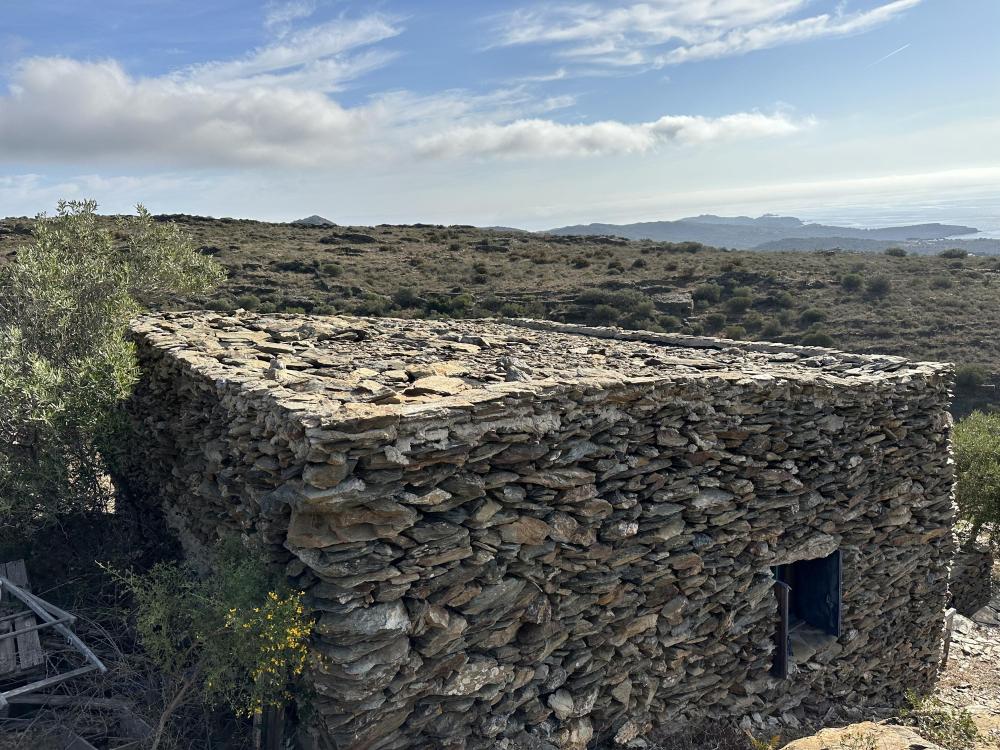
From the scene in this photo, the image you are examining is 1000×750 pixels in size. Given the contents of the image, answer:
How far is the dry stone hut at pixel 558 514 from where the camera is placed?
164 inches

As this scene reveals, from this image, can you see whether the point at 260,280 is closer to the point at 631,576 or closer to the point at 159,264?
the point at 159,264

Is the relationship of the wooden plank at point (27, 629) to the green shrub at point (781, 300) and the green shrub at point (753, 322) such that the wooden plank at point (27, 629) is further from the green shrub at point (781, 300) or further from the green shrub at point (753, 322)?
the green shrub at point (781, 300)

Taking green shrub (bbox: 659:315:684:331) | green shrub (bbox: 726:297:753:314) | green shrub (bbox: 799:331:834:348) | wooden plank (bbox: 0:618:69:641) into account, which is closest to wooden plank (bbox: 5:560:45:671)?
wooden plank (bbox: 0:618:69:641)

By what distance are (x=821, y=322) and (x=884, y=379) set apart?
21.6m

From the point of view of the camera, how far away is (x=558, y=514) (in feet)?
16.2

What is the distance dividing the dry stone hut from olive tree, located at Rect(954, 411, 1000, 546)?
6.07 meters

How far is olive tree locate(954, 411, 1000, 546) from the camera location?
13.1 metres

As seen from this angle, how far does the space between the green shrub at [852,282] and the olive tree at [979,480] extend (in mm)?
19148

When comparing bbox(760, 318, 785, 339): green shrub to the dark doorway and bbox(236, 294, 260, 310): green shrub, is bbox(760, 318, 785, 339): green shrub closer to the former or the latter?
bbox(236, 294, 260, 310): green shrub

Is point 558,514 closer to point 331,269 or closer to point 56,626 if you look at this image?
point 56,626

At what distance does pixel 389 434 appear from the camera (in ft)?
13.1

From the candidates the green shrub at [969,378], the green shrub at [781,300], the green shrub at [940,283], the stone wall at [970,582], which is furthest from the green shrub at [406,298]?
the green shrub at [940,283]

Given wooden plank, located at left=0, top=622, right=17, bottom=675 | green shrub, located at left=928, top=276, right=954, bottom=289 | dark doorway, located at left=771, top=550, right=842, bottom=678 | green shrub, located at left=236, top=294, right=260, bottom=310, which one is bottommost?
dark doorway, located at left=771, top=550, right=842, bottom=678

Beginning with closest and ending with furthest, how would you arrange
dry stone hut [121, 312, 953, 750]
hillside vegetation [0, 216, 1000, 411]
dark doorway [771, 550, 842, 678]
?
dry stone hut [121, 312, 953, 750] < dark doorway [771, 550, 842, 678] < hillside vegetation [0, 216, 1000, 411]
